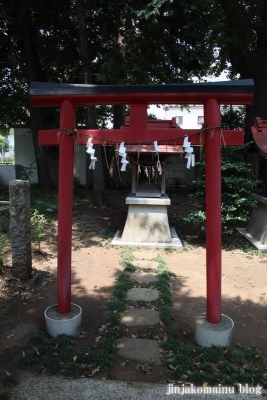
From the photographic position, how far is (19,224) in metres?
4.79

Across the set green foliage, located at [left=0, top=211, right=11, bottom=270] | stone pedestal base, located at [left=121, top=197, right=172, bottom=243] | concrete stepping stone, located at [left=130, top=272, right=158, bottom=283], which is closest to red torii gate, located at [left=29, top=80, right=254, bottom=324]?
concrete stepping stone, located at [left=130, top=272, right=158, bottom=283]

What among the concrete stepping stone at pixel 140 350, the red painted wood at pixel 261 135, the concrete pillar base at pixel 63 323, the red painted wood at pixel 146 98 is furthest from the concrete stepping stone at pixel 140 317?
the red painted wood at pixel 261 135

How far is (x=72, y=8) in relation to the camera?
33.3 ft

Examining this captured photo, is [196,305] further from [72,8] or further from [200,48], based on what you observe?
[72,8]

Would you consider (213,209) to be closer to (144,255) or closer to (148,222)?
(144,255)

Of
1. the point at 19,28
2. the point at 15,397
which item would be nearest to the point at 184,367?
the point at 15,397

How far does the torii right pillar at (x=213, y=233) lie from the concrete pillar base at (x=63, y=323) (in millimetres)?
1304

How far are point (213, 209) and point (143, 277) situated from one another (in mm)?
2518

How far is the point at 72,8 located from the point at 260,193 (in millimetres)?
8034

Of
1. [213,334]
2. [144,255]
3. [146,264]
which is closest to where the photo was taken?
[213,334]

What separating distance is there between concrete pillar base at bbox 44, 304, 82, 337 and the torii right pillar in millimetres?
1304

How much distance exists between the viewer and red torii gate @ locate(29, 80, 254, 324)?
3297 mm

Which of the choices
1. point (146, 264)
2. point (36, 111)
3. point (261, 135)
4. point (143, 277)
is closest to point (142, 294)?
point (143, 277)

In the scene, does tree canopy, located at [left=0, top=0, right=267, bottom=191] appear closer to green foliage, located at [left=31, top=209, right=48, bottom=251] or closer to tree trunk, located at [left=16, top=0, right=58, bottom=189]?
tree trunk, located at [left=16, top=0, right=58, bottom=189]
